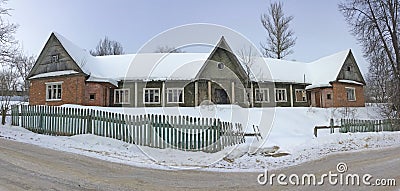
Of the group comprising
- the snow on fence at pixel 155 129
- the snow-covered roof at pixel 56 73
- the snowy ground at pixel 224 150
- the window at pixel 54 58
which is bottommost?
the snowy ground at pixel 224 150

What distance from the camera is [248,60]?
32531 millimetres

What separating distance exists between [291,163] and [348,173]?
228 centimetres

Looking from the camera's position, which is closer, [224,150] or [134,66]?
[224,150]

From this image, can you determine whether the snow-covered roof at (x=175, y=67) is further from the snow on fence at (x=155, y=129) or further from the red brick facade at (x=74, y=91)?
the snow on fence at (x=155, y=129)

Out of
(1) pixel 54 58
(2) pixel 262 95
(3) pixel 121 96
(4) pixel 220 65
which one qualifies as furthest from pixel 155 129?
(2) pixel 262 95

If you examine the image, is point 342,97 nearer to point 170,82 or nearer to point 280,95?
point 280,95

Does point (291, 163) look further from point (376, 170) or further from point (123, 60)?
point (123, 60)

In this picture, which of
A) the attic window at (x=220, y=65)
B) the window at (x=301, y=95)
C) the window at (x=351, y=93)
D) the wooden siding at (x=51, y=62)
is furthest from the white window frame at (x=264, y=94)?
the wooden siding at (x=51, y=62)

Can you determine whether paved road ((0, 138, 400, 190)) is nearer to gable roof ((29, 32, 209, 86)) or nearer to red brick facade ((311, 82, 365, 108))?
gable roof ((29, 32, 209, 86))

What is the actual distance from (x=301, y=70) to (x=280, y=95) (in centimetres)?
569

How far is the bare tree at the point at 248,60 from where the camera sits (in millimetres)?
30414

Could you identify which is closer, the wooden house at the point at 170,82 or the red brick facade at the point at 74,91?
the red brick facade at the point at 74,91

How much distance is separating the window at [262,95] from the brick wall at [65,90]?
17.0 metres

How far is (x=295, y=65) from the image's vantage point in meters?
37.2
